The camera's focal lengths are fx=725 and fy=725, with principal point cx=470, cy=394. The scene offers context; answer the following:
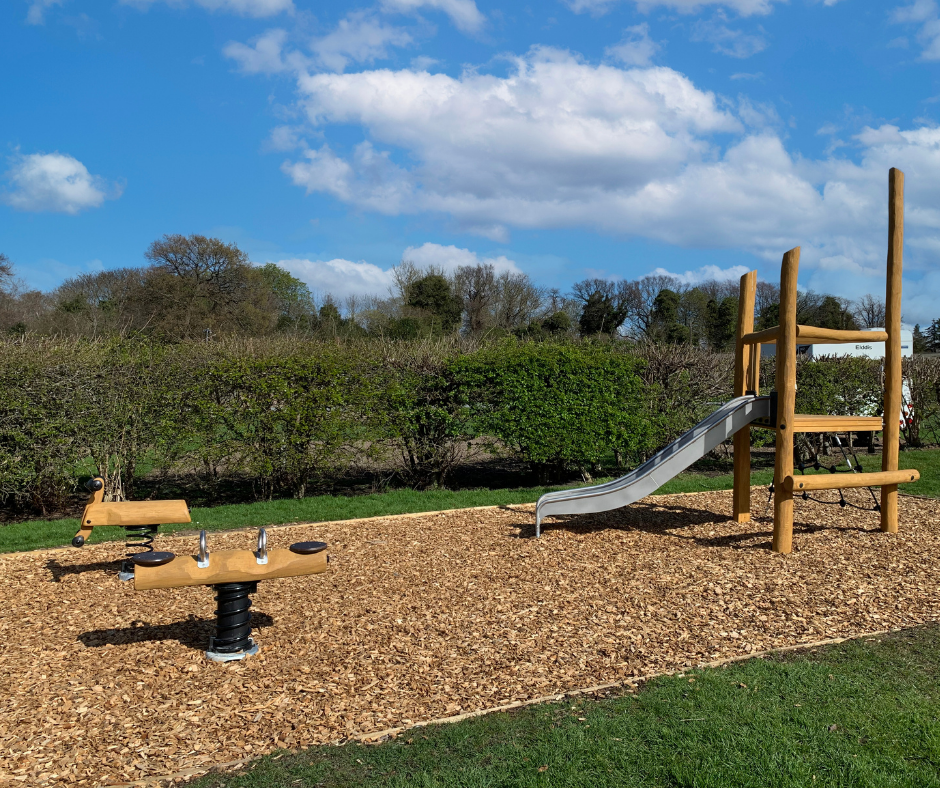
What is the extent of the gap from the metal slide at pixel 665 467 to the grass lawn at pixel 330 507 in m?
1.85

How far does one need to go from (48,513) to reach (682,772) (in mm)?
8263

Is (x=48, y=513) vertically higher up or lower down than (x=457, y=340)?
lower down

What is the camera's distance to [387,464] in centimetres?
1044

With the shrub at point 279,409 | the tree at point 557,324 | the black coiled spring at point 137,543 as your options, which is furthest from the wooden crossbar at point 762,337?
the tree at point 557,324

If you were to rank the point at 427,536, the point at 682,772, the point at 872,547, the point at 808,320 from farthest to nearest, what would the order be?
the point at 808,320 → the point at 427,536 → the point at 872,547 → the point at 682,772

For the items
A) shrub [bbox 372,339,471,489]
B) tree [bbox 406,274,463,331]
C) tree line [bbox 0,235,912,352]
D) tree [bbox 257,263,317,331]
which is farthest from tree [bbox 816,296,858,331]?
shrub [bbox 372,339,471,489]

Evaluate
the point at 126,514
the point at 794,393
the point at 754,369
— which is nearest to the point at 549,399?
the point at 754,369

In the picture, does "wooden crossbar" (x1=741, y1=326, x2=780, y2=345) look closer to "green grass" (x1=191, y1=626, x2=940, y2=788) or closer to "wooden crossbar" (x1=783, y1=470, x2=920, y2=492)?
"wooden crossbar" (x1=783, y1=470, x2=920, y2=492)

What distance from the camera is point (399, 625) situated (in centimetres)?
466

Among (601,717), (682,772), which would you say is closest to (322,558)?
(601,717)

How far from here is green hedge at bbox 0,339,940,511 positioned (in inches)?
326

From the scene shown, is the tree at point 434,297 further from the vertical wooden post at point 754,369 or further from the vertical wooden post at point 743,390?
the vertical wooden post at point 743,390

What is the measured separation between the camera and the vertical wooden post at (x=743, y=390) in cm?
736

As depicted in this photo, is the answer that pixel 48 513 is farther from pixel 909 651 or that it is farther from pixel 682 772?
pixel 909 651
